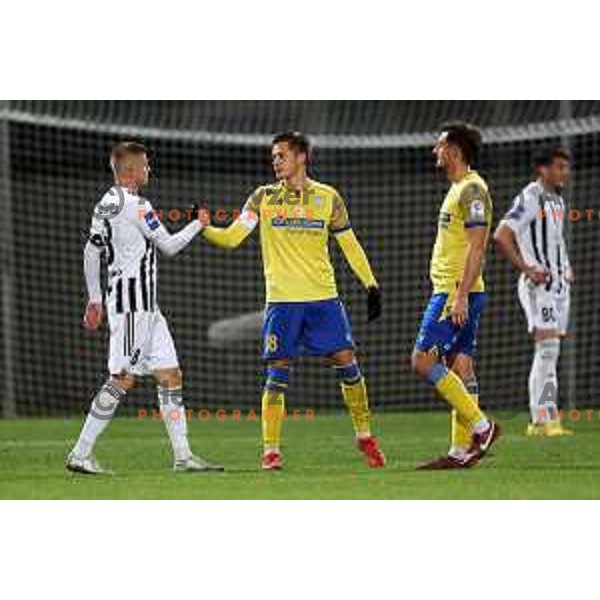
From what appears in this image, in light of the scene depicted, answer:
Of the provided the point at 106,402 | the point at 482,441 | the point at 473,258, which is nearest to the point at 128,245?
the point at 106,402

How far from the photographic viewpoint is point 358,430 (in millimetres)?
9992

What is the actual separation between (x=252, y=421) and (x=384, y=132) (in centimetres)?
434

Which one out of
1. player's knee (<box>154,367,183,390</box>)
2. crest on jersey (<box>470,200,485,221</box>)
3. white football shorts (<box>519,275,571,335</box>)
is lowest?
player's knee (<box>154,367,183,390</box>)

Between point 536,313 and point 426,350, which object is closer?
point 426,350

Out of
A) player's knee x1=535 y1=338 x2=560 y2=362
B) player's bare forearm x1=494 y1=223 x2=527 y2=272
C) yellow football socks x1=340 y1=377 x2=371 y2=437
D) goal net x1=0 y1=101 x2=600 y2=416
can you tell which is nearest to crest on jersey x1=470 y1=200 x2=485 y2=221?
yellow football socks x1=340 y1=377 x2=371 y2=437

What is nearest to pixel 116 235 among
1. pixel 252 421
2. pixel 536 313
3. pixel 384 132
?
pixel 536 313

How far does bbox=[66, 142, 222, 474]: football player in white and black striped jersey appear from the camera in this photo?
967 cm

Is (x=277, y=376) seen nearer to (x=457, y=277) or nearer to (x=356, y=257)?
(x=356, y=257)

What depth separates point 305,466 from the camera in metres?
10.4

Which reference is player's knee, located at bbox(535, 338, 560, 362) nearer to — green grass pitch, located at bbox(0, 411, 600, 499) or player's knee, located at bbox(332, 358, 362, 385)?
green grass pitch, located at bbox(0, 411, 600, 499)

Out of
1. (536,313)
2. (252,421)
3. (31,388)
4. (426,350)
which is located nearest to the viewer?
(426,350)

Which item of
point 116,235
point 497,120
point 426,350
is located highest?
point 497,120

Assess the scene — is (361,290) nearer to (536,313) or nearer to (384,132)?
(384,132)

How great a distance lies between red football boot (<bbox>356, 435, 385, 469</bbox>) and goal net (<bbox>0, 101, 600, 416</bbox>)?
7.41 m
